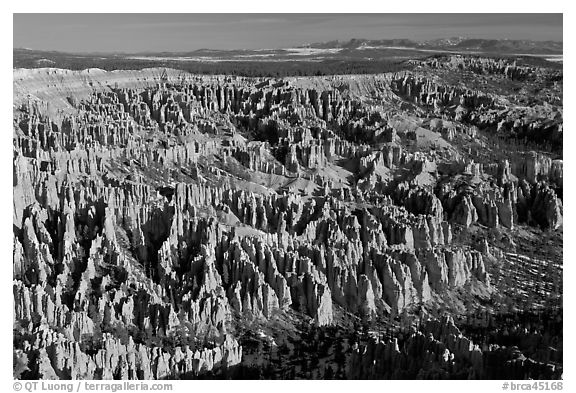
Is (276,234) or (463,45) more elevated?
(463,45)

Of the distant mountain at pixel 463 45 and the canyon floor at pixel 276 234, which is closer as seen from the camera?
the canyon floor at pixel 276 234

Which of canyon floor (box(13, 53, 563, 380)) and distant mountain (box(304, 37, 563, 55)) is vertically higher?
distant mountain (box(304, 37, 563, 55))

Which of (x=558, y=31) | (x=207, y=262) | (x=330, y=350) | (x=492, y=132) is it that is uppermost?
(x=558, y=31)

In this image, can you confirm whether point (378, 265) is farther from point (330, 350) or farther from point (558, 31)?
point (558, 31)

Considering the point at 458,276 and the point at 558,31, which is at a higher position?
the point at 558,31

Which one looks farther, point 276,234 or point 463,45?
point 463,45

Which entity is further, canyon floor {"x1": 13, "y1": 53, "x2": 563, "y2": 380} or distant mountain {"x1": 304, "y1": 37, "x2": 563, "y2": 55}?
distant mountain {"x1": 304, "y1": 37, "x2": 563, "y2": 55}

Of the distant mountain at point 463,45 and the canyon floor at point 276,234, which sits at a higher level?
the distant mountain at point 463,45
